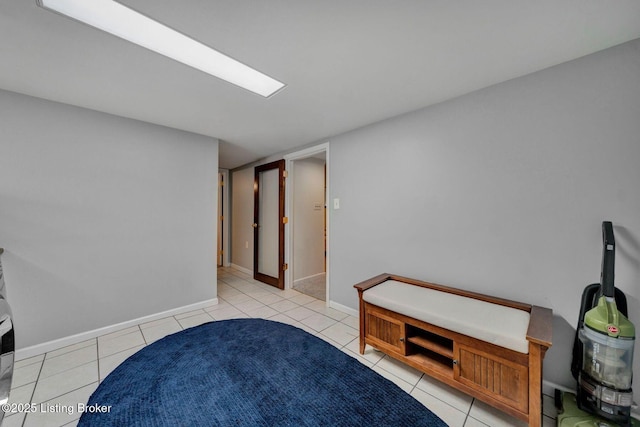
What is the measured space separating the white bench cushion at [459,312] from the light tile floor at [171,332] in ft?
1.57

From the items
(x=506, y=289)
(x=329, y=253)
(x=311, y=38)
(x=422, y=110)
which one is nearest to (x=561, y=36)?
(x=422, y=110)

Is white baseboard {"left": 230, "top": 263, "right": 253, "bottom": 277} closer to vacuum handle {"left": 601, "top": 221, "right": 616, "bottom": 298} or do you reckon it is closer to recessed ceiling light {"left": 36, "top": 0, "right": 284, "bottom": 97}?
recessed ceiling light {"left": 36, "top": 0, "right": 284, "bottom": 97}

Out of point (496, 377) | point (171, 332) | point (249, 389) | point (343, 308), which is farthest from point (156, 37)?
point (343, 308)

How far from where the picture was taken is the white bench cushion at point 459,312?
1357 millimetres

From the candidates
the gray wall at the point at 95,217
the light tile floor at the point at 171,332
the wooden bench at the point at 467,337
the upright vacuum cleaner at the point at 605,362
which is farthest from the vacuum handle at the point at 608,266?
the gray wall at the point at 95,217

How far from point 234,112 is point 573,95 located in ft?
8.69

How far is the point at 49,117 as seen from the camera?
213 centimetres

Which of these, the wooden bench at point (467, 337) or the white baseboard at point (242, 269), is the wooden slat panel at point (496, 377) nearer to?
the wooden bench at point (467, 337)

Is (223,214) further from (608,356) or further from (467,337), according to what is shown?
(608,356)

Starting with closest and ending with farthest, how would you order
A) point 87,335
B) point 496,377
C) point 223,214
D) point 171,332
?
point 496,377 < point 87,335 < point 171,332 < point 223,214

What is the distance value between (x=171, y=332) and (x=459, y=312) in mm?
2646

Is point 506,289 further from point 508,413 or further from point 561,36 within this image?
point 561,36

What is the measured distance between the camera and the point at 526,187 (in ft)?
5.62

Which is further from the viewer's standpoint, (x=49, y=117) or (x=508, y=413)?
(x=49, y=117)
